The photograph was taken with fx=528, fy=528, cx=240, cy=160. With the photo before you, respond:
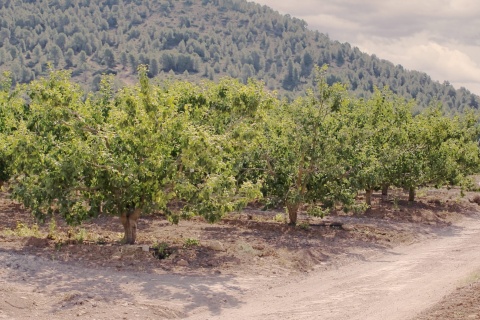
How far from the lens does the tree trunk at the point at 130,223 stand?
16.4 meters

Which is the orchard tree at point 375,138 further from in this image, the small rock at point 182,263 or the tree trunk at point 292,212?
the small rock at point 182,263

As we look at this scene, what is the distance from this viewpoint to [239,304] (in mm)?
13000

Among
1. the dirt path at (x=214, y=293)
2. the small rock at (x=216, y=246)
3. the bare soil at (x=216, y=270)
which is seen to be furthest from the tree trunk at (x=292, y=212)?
the small rock at (x=216, y=246)

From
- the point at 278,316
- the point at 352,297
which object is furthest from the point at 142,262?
the point at 352,297

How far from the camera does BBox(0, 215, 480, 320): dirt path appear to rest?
11.8 m

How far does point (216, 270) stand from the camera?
15.3 meters

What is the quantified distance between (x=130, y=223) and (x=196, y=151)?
3.80m

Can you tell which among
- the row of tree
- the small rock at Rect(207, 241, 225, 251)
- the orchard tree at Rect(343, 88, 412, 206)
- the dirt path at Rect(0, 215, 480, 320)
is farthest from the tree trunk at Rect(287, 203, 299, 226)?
the small rock at Rect(207, 241, 225, 251)

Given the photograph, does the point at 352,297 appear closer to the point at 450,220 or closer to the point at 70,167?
the point at 70,167

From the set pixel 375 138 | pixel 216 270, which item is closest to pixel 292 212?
pixel 216 270

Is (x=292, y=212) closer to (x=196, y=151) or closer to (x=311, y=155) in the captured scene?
(x=311, y=155)

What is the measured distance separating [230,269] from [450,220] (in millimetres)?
17701

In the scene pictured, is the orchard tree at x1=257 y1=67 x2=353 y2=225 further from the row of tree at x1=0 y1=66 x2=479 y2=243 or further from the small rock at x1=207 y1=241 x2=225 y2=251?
the small rock at x1=207 y1=241 x2=225 y2=251

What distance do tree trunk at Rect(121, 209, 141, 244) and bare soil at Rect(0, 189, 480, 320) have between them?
331 millimetres
